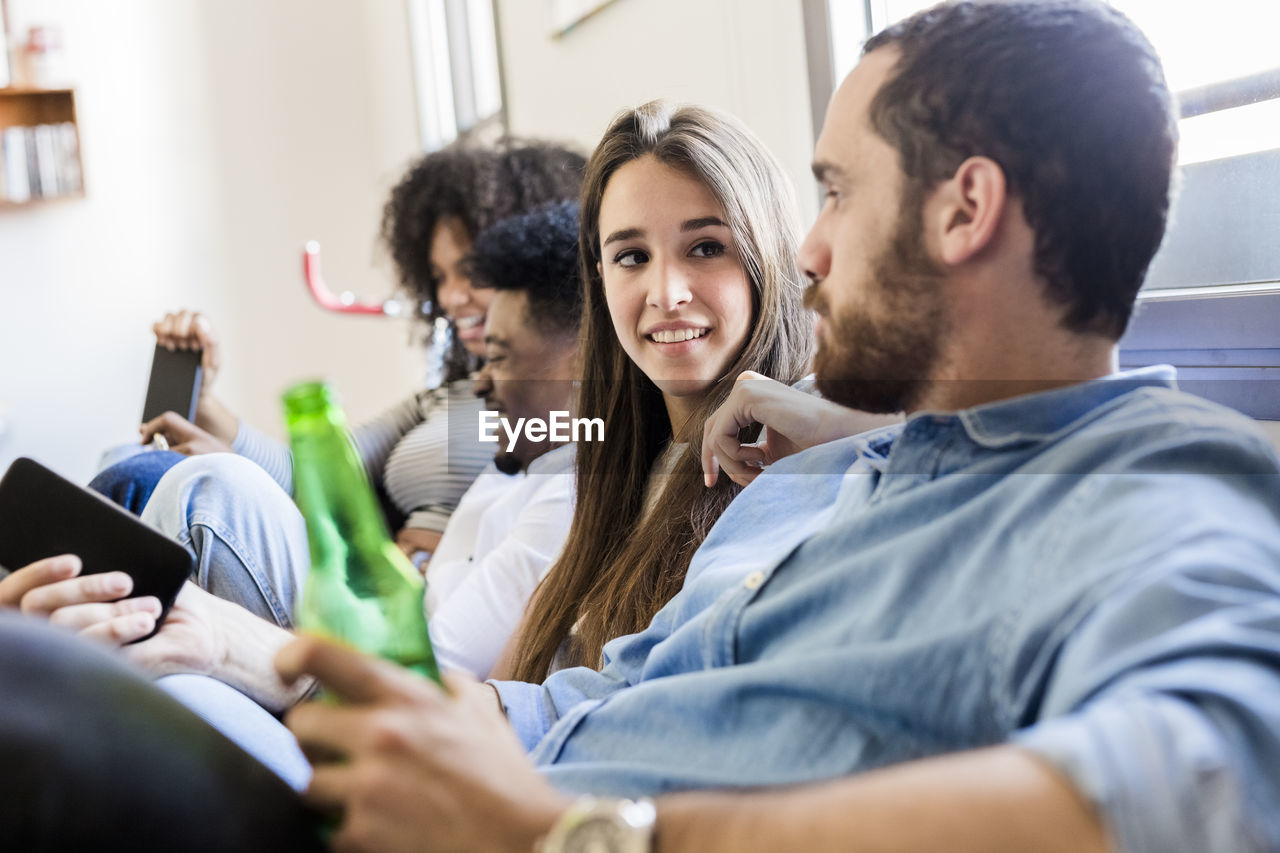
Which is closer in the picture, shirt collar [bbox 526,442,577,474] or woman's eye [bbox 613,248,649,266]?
woman's eye [bbox 613,248,649,266]

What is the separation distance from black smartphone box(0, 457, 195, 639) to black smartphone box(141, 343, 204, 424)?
119 cm

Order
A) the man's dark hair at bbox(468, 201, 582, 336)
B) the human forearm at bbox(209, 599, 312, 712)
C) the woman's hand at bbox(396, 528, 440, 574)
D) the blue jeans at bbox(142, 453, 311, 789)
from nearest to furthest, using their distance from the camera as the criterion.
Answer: the human forearm at bbox(209, 599, 312, 712), the blue jeans at bbox(142, 453, 311, 789), the man's dark hair at bbox(468, 201, 582, 336), the woman's hand at bbox(396, 528, 440, 574)

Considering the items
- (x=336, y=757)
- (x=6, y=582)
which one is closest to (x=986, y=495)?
(x=336, y=757)

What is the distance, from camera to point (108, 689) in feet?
1.67

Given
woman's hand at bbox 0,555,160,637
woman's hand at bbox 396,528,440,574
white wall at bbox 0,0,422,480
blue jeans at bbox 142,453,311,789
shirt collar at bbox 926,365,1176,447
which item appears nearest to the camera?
shirt collar at bbox 926,365,1176,447

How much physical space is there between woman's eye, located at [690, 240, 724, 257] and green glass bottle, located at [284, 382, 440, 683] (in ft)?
2.71

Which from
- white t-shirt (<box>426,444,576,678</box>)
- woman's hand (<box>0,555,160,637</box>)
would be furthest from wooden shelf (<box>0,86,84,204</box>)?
woman's hand (<box>0,555,160,637</box>)

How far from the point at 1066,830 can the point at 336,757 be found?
0.34m

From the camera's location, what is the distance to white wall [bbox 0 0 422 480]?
12.7 ft

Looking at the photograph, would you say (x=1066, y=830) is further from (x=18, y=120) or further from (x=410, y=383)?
(x=18, y=120)

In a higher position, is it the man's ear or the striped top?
the man's ear

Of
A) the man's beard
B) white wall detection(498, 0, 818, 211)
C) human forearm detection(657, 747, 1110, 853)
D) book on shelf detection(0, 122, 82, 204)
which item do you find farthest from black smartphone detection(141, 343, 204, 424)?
book on shelf detection(0, 122, 82, 204)

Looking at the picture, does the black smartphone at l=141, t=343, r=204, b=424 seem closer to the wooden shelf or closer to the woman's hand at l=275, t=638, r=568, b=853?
the woman's hand at l=275, t=638, r=568, b=853

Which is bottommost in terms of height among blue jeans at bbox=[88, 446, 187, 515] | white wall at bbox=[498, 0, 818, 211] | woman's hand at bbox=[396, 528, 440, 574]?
woman's hand at bbox=[396, 528, 440, 574]
